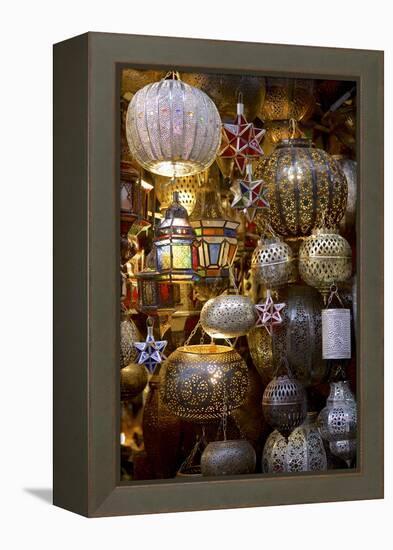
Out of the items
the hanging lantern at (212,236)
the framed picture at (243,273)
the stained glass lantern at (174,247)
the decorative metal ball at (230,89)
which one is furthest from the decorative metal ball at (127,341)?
the decorative metal ball at (230,89)

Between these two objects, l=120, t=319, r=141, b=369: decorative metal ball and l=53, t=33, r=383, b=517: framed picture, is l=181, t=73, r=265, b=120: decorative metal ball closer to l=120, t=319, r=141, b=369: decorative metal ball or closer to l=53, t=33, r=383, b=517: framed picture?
l=53, t=33, r=383, b=517: framed picture

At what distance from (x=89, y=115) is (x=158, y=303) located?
0.61 metres

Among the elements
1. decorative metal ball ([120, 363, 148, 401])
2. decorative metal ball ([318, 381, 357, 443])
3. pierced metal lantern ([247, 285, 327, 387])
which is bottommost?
decorative metal ball ([318, 381, 357, 443])

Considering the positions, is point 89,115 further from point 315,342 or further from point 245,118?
point 315,342

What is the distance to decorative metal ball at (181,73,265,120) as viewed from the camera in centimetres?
433

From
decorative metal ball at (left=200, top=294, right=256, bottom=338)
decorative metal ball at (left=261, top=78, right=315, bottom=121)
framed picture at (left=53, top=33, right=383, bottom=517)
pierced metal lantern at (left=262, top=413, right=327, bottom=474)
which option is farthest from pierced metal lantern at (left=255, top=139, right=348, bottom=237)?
pierced metal lantern at (left=262, top=413, right=327, bottom=474)

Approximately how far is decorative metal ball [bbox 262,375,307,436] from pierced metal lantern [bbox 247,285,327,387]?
0.04 metres

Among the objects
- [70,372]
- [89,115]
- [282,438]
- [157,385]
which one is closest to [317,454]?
[282,438]

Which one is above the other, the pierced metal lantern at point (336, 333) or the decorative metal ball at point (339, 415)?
the pierced metal lantern at point (336, 333)

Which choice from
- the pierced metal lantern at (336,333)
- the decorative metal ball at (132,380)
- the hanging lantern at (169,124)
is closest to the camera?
the hanging lantern at (169,124)

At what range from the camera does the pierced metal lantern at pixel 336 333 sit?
14.6ft

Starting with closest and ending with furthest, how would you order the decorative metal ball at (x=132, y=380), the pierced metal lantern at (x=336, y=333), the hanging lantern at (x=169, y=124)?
the hanging lantern at (x=169, y=124), the decorative metal ball at (x=132, y=380), the pierced metal lantern at (x=336, y=333)

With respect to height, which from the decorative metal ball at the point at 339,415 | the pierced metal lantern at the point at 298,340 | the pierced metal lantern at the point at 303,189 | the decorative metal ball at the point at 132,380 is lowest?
the decorative metal ball at the point at 339,415

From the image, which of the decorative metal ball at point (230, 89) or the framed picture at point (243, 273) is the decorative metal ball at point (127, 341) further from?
the decorative metal ball at point (230, 89)
